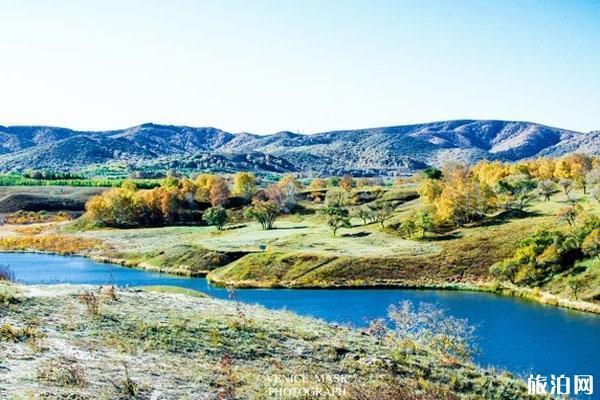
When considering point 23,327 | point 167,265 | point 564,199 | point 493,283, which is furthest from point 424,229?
point 23,327

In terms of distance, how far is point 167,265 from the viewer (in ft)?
368

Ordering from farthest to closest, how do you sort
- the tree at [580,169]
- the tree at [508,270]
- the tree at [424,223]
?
the tree at [580,169]
the tree at [424,223]
the tree at [508,270]

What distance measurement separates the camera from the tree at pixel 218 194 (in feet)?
596

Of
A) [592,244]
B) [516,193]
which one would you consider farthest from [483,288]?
[516,193]

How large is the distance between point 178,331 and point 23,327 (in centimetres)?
548

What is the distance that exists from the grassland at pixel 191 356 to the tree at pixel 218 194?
152 m

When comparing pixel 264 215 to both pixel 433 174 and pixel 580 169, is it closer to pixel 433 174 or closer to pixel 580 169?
pixel 433 174

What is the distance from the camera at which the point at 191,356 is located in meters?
21.6

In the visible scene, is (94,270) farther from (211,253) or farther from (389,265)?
(389,265)

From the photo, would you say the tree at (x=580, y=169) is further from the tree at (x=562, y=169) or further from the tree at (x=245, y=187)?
the tree at (x=245, y=187)

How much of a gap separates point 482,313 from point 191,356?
56087mm

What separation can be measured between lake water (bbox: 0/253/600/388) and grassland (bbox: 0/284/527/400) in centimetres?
571

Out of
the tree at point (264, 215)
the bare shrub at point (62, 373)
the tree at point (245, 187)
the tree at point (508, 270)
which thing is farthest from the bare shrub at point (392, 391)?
the tree at point (245, 187)

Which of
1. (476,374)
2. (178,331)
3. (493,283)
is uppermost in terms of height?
(178,331)
